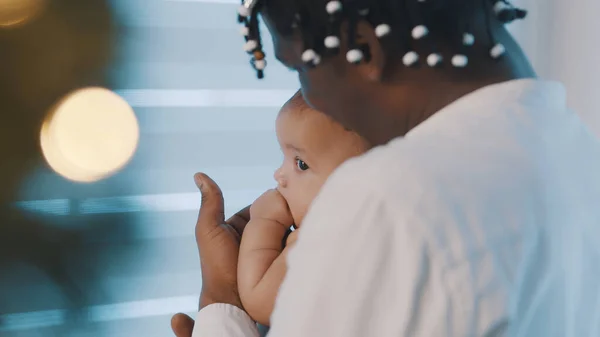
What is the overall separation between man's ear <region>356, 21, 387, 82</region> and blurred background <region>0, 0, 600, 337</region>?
778mm

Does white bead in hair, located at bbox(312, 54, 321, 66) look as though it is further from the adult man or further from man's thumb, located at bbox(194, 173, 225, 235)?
man's thumb, located at bbox(194, 173, 225, 235)

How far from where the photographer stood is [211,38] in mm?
1368

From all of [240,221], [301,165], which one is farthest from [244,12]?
[240,221]

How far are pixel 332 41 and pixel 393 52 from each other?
2.1 inches

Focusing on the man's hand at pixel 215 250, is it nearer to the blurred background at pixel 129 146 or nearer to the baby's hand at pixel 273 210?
the baby's hand at pixel 273 210

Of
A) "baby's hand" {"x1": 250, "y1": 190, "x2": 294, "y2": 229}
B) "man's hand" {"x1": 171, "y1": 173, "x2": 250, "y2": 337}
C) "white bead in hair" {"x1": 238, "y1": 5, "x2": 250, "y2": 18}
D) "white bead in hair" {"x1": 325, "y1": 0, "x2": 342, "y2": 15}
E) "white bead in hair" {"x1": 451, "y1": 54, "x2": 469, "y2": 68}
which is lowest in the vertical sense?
"man's hand" {"x1": 171, "y1": 173, "x2": 250, "y2": 337}

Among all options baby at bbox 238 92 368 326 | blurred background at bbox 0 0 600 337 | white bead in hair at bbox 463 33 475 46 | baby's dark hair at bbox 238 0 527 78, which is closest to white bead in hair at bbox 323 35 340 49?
baby's dark hair at bbox 238 0 527 78

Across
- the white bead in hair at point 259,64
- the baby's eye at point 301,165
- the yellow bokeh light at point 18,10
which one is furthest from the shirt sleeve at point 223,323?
the yellow bokeh light at point 18,10

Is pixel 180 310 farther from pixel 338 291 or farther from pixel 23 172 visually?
pixel 338 291

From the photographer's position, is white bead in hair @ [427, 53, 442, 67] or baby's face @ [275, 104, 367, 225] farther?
baby's face @ [275, 104, 367, 225]

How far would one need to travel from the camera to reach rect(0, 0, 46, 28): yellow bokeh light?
1.29 m

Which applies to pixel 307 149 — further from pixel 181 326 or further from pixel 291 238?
pixel 181 326

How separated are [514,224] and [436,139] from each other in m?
0.08

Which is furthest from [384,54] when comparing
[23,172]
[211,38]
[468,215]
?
[23,172]
